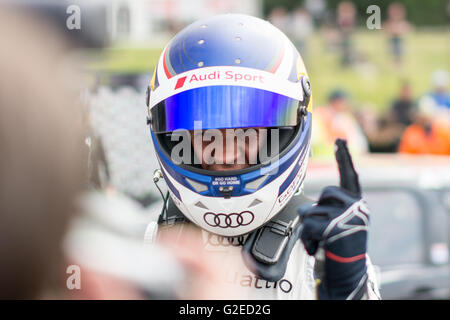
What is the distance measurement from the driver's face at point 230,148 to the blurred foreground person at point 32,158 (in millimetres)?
642

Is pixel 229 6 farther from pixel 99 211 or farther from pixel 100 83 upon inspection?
pixel 99 211

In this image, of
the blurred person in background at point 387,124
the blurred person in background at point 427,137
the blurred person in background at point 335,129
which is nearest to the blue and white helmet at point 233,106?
the blurred person in background at point 335,129

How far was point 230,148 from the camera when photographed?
1.60 m

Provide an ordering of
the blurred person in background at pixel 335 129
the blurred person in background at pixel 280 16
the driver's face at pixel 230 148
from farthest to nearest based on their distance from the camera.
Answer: the blurred person in background at pixel 280 16 < the blurred person in background at pixel 335 129 < the driver's face at pixel 230 148

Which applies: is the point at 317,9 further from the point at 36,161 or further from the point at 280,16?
the point at 36,161

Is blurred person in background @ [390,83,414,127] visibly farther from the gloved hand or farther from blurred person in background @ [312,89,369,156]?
the gloved hand

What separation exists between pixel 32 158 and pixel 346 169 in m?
0.85

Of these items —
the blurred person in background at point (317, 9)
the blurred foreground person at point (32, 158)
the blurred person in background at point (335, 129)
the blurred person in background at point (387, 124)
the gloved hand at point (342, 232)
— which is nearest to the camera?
the blurred foreground person at point (32, 158)

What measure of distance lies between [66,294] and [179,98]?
2.11ft

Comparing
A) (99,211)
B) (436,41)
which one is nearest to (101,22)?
(99,211)

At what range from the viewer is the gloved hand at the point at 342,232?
4.80 ft

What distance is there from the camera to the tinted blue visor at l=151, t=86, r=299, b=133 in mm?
1531

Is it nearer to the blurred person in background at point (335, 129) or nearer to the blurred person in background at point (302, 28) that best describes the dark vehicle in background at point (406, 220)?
the blurred person in background at point (335, 129)

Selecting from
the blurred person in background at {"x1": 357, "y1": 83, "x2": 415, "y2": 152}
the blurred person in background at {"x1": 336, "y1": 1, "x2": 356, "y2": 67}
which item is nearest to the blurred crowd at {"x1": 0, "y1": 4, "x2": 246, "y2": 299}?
the blurred person in background at {"x1": 357, "y1": 83, "x2": 415, "y2": 152}
